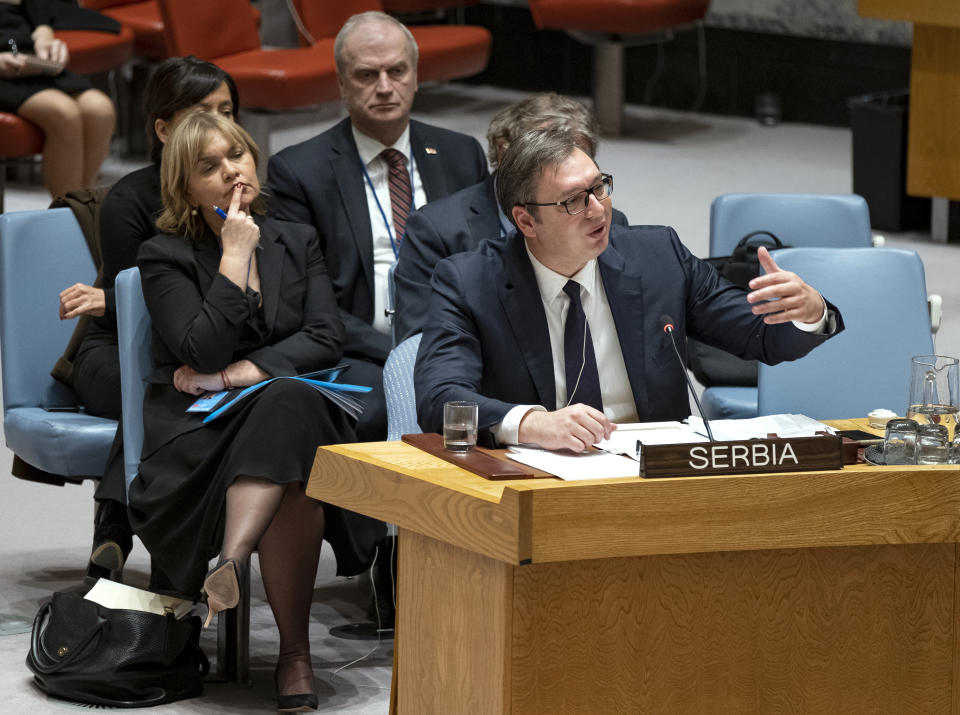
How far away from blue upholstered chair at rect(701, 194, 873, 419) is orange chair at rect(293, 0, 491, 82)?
3.81 meters

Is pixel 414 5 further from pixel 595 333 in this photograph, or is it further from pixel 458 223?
pixel 595 333

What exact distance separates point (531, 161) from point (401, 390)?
627mm

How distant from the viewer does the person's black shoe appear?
369 centimetres

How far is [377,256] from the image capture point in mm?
4148

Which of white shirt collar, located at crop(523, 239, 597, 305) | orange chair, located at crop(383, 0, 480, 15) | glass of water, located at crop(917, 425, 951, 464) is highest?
orange chair, located at crop(383, 0, 480, 15)

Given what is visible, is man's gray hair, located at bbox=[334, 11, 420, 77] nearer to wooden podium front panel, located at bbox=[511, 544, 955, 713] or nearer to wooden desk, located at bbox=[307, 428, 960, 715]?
wooden desk, located at bbox=[307, 428, 960, 715]

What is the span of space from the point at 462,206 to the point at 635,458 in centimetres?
136

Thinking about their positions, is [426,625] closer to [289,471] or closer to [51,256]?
[289,471]

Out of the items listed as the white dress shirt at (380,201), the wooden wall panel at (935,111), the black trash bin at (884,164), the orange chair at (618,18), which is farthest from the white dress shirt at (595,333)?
the orange chair at (618,18)

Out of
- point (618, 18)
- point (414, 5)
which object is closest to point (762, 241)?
point (618, 18)

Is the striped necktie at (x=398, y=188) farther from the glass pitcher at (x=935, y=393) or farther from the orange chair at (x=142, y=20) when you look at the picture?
the orange chair at (x=142, y=20)

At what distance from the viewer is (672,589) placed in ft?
8.20

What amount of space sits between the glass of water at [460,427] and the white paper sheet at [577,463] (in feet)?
0.24

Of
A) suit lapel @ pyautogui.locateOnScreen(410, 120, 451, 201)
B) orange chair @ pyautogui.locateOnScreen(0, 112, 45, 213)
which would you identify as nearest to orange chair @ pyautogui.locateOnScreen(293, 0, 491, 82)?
orange chair @ pyautogui.locateOnScreen(0, 112, 45, 213)
